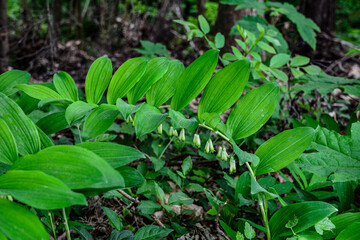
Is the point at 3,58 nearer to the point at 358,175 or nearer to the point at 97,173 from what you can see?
the point at 97,173

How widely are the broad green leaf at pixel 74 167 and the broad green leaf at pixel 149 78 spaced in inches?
14.0

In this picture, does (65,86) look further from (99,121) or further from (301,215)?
(301,215)

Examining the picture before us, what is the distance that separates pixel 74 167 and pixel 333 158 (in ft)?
3.46

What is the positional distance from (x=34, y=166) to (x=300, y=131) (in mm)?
850

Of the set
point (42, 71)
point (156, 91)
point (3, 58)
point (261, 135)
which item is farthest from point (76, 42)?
point (156, 91)

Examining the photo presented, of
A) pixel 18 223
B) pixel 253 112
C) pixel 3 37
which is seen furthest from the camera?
pixel 3 37

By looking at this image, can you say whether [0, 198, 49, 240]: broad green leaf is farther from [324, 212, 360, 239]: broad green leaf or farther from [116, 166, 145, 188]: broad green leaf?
[324, 212, 360, 239]: broad green leaf

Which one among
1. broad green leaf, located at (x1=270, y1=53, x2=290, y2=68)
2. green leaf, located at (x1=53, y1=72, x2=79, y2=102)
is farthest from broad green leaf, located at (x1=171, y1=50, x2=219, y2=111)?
broad green leaf, located at (x1=270, y1=53, x2=290, y2=68)

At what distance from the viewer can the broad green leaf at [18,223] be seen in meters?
0.65

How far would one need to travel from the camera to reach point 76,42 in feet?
16.0

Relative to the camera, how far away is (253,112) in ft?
3.32

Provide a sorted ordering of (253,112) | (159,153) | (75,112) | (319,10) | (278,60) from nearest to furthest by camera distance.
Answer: (75,112) → (253,112) → (159,153) → (278,60) → (319,10)

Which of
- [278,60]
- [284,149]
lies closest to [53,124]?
[284,149]

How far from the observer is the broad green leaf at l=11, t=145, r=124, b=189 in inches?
26.7
